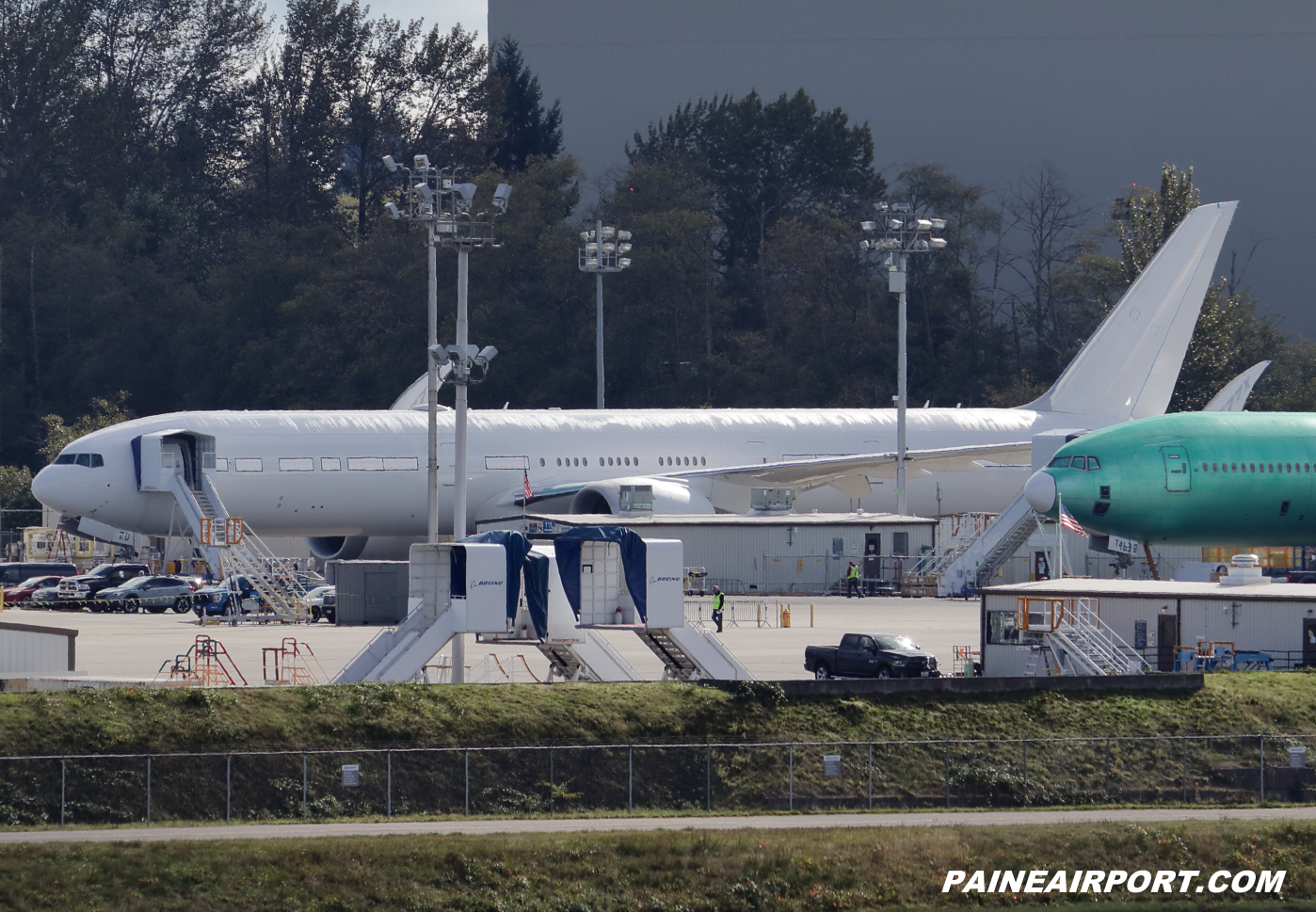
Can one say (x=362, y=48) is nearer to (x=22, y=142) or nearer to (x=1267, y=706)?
(x=22, y=142)

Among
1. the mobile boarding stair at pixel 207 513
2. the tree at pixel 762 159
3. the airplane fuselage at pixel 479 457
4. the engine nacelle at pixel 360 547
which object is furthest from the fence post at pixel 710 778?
the tree at pixel 762 159

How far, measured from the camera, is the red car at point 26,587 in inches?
2276

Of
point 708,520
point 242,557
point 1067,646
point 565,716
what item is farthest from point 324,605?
point 1067,646

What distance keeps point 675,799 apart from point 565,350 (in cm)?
8883

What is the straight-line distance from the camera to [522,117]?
425 ft

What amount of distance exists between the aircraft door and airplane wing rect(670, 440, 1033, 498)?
60.6ft

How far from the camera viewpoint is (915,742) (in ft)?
93.7

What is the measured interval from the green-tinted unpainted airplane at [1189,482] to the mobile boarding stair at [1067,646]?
10.3 meters

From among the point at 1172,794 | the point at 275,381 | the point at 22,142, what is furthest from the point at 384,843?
the point at 22,142

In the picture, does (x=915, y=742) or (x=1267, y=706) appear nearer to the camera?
(x=915, y=742)

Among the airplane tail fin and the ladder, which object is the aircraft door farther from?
the airplane tail fin

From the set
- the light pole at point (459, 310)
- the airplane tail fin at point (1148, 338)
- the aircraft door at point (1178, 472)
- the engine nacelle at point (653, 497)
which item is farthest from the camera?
the airplane tail fin at point (1148, 338)

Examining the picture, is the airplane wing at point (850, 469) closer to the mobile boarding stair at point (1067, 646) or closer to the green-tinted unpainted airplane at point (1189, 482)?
the green-tinted unpainted airplane at point (1189, 482)

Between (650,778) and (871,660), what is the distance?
913 cm
